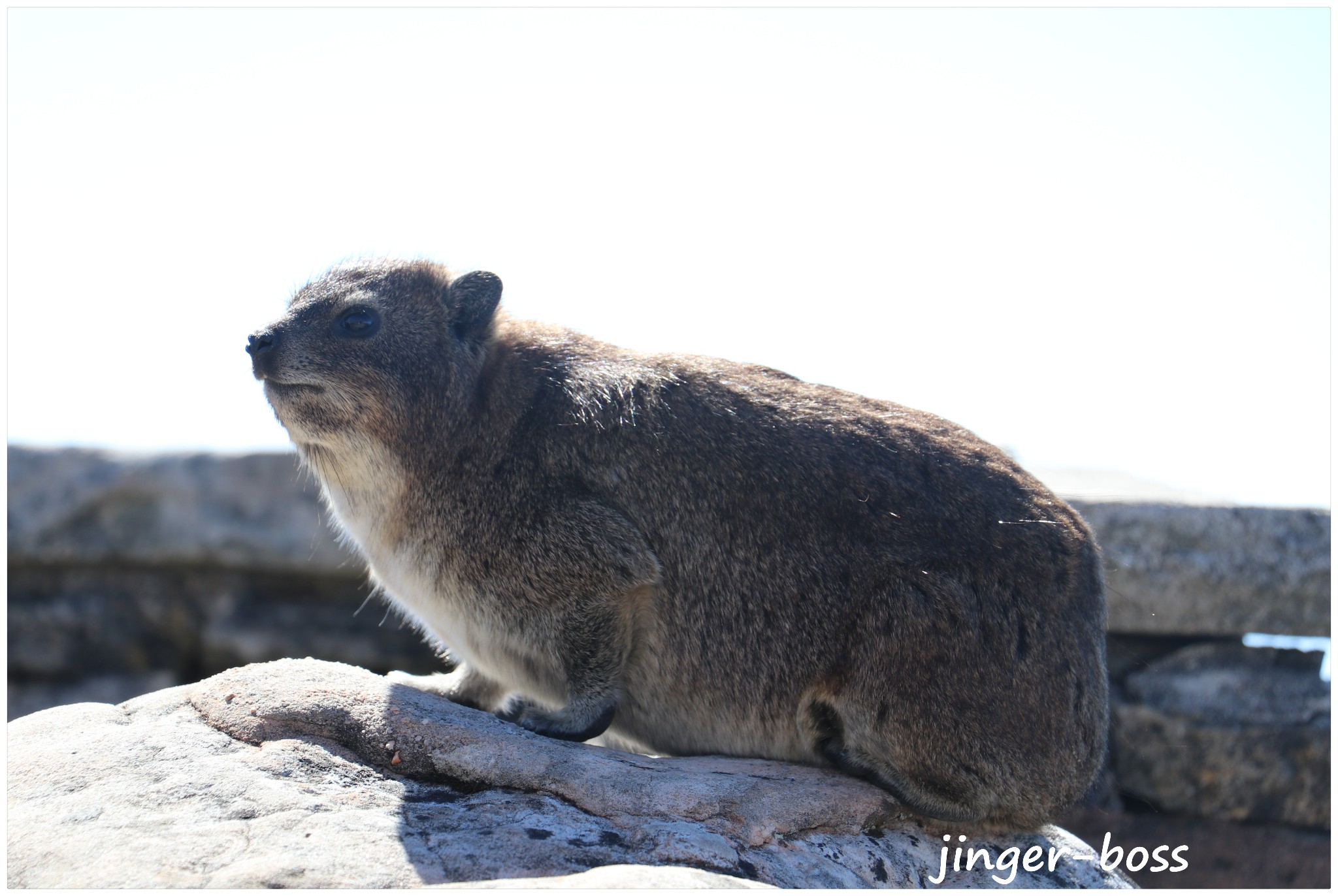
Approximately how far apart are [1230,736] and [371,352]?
586 centimetres

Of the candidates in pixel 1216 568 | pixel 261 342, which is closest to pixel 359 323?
pixel 261 342

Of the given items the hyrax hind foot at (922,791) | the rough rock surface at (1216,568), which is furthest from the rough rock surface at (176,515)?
the rough rock surface at (1216,568)

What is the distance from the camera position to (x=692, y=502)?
4910 millimetres

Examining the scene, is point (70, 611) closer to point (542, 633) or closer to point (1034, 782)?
point (542, 633)

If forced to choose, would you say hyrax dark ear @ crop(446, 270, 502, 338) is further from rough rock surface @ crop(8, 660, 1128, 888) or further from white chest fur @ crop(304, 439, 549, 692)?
rough rock surface @ crop(8, 660, 1128, 888)

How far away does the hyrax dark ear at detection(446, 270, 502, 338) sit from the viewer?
5457 millimetres

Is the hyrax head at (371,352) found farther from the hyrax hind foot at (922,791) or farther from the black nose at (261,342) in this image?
the hyrax hind foot at (922,791)

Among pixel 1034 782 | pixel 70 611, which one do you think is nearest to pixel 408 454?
pixel 1034 782

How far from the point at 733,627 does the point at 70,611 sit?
7937mm

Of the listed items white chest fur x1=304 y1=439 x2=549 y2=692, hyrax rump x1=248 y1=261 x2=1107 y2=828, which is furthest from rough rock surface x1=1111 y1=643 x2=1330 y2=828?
white chest fur x1=304 y1=439 x2=549 y2=692

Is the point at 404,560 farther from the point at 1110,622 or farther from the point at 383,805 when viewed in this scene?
the point at 1110,622

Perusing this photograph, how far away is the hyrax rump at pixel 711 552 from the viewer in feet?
14.9

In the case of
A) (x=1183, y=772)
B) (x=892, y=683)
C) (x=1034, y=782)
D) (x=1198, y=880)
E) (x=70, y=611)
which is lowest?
(x=70, y=611)

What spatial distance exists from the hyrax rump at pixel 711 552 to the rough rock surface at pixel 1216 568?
105 inches
